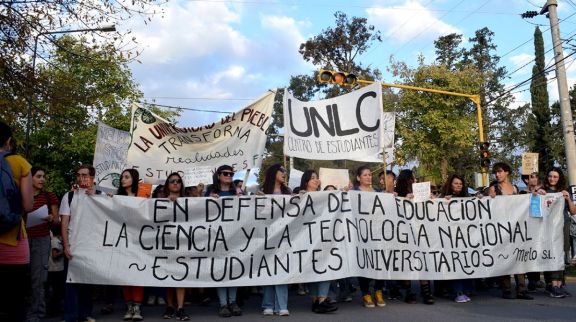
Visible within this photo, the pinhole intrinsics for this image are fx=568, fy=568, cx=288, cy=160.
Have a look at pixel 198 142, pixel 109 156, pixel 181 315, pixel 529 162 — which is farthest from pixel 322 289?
pixel 109 156

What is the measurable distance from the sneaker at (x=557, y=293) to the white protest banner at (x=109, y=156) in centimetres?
738

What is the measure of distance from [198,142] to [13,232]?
478 cm

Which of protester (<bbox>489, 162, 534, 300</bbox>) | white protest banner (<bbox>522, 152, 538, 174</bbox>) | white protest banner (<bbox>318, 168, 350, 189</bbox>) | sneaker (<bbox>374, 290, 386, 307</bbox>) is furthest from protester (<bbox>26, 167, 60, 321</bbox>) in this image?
white protest banner (<bbox>522, 152, 538, 174</bbox>)

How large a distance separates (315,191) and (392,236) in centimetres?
114

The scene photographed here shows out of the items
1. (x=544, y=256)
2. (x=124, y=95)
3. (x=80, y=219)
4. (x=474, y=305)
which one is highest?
(x=124, y=95)

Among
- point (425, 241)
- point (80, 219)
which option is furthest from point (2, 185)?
point (425, 241)

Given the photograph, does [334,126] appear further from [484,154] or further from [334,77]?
[484,154]

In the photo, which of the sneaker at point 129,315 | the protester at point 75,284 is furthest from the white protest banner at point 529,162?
the protester at point 75,284

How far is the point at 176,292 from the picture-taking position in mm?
6602

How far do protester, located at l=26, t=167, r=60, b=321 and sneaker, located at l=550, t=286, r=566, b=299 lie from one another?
6.38 meters

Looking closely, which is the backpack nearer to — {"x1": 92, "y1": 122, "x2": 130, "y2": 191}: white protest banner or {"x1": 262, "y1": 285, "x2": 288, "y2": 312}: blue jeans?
{"x1": 262, "y1": 285, "x2": 288, "y2": 312}: blue jeans

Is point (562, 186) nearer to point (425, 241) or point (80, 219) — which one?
point (425, 241)

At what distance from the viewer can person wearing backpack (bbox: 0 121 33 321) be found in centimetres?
387

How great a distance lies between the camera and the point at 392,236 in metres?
7.13
